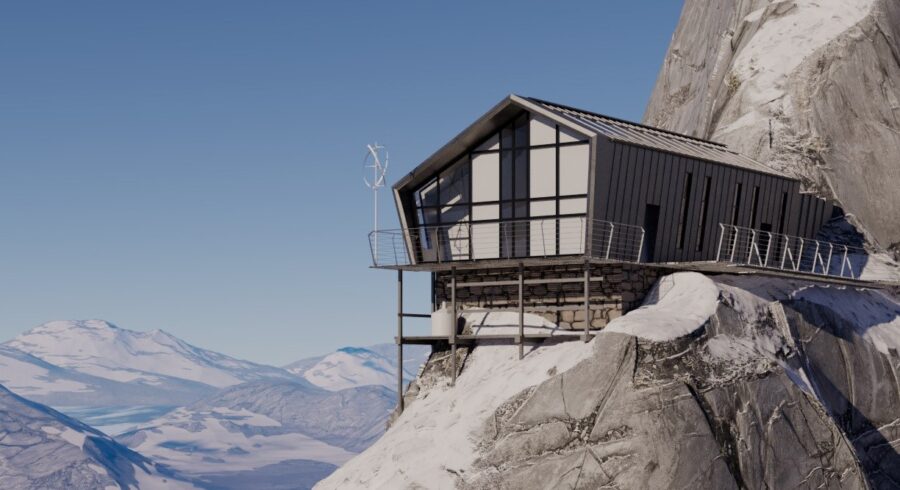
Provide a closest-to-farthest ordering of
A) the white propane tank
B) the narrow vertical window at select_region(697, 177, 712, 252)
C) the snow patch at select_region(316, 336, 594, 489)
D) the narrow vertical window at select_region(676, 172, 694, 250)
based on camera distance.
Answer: the snow patch at select_region(316, 336, 594, 489) < the white propane tank < the narrow vertical window at select_region(676, 172, 694, 250) < the narrow vertical window at select_region(697, 177, 712, 252)

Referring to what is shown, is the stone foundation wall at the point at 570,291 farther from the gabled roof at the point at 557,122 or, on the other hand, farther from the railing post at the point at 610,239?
the gabled roof at the point at 557,122

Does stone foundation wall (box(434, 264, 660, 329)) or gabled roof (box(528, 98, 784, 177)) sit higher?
gabled roof (box(528, 98, 784, 177))

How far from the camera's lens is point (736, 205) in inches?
1921

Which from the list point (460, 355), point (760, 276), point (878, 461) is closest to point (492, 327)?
point (460, 355)

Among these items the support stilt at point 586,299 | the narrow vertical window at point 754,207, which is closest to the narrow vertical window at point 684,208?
the narrow vertical window at point 754,207

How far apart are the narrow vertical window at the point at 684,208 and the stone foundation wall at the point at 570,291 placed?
2649mm

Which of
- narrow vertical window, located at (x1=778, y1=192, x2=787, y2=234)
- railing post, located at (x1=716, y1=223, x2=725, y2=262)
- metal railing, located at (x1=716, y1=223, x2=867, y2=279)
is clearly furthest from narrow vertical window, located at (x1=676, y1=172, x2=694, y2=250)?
narrow vertical window, located at (x1=778, y1=192, x2=787, y2=234)

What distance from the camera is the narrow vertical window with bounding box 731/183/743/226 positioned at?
4859 cm

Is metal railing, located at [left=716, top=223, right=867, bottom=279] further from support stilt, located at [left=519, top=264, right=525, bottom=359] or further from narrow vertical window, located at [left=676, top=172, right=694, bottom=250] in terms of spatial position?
support stilt, located at [left=519, top=264, right=525, bottom=359]

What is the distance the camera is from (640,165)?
4331 centimetres

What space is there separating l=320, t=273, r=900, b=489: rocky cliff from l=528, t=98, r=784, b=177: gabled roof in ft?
18.3

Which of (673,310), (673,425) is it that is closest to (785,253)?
(673,310)

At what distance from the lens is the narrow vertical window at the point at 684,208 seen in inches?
1794

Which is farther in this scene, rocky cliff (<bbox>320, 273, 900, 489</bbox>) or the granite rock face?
rocky cliff (<bbox>320, 273, 900, 489</bbox>)
